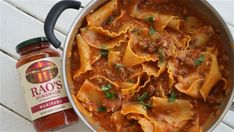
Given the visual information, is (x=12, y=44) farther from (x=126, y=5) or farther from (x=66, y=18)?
(x=126, y=5)

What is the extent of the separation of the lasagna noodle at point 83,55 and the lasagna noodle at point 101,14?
3.1 inches

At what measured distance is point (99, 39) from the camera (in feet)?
7.36

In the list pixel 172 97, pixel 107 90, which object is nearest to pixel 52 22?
pixel 107 90

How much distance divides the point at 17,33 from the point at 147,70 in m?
0.65

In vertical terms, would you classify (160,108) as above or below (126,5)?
below

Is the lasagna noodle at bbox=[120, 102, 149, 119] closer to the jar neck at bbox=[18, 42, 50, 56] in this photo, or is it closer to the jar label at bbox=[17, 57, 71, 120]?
the jar label at bbox=[17, 57, 71, 120]

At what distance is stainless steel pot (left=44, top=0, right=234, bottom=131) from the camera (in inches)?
83.4

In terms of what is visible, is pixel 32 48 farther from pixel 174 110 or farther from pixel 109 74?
pixel 174 110

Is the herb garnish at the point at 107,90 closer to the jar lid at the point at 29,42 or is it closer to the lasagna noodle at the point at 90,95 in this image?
the lasagna noodle at the point at 90,95

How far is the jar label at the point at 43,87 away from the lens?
2158 mm

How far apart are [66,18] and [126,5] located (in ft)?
1.01

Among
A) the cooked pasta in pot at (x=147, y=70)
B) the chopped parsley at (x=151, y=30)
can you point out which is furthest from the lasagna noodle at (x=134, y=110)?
the chopped parsley at (x=151, y=30)

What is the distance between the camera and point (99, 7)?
2234 mm

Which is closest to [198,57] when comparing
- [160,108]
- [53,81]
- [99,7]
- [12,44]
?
[160,108]
